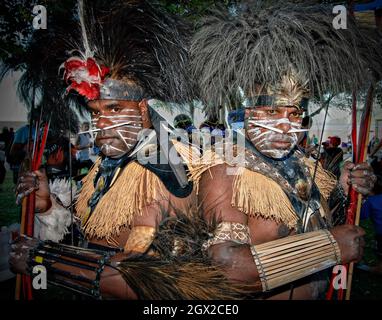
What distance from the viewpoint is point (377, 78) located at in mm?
2168

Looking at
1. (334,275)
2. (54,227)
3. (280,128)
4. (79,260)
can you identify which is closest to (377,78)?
(280,128)

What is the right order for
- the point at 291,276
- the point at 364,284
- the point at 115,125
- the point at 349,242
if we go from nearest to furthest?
the point at 291,276 → the point at 349,242 → the point at 115,125 → the point at 364,284

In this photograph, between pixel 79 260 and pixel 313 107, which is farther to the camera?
pixel 313 107

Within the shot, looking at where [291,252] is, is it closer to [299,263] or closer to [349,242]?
[299,263]

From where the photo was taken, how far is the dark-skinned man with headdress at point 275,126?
1.76 metres

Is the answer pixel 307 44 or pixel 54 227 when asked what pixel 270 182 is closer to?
pixel 307 44

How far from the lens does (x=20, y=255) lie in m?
2.00

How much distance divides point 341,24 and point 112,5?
1467 millimetres

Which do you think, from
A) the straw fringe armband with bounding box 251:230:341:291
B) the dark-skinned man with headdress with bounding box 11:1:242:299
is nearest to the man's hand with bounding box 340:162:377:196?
the straw fringe armband with bounding box 251:230:341:291

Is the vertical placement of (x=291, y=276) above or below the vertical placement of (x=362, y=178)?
below

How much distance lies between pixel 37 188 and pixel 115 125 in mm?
766

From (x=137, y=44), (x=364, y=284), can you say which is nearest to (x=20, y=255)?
(x=137, y=44)

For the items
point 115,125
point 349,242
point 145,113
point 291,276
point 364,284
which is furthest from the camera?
point 364,284

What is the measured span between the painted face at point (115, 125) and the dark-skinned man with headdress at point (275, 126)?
482 mm
